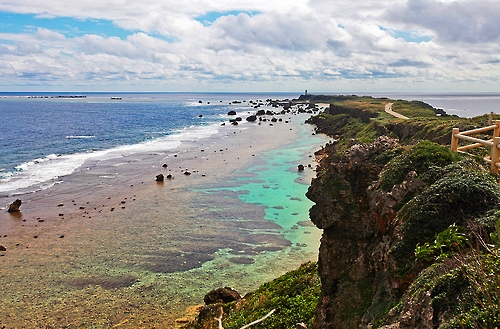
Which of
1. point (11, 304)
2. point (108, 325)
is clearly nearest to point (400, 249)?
point (108, 325)

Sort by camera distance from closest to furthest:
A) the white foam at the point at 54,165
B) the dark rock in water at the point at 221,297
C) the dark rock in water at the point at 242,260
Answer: the dark rock in water at the point at 221,297 → the dark rock in water at the point at 242,260 → the white foam at the point at 54,165

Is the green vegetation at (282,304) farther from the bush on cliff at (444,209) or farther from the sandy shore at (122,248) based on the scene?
the bush on cliff at (444,209)

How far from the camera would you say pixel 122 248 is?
31.0 m

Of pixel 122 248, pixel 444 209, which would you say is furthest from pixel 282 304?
pixel 122 248

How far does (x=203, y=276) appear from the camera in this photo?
26.6 metres

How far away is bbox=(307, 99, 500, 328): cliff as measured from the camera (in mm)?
6676

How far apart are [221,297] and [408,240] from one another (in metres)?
14.9

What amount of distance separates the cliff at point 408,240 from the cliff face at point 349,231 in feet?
0.12

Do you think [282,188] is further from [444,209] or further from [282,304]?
[444,209]

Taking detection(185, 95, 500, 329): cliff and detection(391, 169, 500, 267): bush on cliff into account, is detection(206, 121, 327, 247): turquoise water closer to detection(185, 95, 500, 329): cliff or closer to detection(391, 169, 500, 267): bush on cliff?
detection(185, 95, 500, 329): cliff

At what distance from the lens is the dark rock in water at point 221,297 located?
21883mm

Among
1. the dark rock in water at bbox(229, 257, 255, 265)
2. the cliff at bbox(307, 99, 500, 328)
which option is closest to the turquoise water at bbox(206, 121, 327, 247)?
the dark rock in water at bbox(229, 257, 255, 265)

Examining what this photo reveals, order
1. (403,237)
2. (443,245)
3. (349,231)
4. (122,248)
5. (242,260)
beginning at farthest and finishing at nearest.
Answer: (122,248), (242,260), (349,231), (403,237), (443,245)

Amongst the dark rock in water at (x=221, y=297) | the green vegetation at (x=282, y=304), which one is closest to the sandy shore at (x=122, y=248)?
Result: the dark rock in water at (x=221, y=297)
